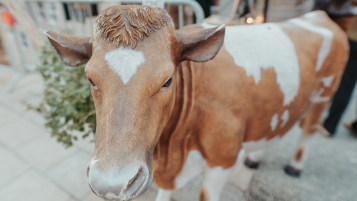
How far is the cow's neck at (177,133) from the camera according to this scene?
126cm

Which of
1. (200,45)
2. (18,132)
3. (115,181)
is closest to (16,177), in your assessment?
(18,132)

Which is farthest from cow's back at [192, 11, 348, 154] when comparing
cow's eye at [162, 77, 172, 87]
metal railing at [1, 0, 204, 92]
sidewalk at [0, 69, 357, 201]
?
metal railing at [1, 0, 204, 92]

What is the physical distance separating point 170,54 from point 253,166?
2.08m

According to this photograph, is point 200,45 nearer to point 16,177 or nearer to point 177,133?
point 177,133

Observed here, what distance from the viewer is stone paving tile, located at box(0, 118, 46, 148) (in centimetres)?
301

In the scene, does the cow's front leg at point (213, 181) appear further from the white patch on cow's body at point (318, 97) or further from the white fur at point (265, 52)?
the white patch on cow's body at point (318, 97)

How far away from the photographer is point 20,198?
7.21ft

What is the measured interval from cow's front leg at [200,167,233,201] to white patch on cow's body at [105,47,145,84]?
93 cm

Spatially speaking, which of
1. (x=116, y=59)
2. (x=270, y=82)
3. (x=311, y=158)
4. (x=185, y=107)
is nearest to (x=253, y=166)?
(x=311, y=158)

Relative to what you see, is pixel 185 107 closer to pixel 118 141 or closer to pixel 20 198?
pixel 118 141

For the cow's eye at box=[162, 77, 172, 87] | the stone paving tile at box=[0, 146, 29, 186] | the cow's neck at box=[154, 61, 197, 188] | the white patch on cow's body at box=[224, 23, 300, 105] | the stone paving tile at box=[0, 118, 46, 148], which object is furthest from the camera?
the stone paving tile at box=[0, 118, 46, 148]

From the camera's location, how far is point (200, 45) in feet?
3.57

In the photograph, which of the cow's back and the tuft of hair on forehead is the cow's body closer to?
the cow's back

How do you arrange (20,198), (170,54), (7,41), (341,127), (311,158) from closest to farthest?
(170,54), (20,198), (311,158), (341,127), (7,41)
